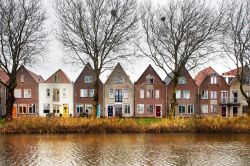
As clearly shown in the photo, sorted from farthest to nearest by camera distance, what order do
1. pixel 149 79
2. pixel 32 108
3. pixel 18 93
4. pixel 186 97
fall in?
pixel 186 97, pixel 149 79, pixel 18 93, pixel 32 108

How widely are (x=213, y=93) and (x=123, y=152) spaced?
49288 millimetres

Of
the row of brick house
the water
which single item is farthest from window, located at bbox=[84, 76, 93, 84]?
the water

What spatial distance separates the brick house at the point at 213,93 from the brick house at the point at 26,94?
29121 millimetres

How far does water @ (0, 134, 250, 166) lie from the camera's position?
741 inches

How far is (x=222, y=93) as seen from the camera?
226 ft

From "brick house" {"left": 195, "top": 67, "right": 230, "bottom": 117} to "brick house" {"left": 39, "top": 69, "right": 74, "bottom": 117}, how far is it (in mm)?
23224

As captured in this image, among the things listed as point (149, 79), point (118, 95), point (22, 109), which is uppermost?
point (149, 79)

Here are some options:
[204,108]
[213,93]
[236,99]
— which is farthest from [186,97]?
[236,99]

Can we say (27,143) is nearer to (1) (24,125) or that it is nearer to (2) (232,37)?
(1) (24,125)

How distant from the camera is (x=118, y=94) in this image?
67625mm

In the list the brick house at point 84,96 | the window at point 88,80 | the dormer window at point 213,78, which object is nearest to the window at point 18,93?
the brick house at point 84,96

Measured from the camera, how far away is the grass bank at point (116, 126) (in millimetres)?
34031

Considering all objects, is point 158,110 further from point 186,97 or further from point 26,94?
point 26,94

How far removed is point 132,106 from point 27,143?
136 ft
